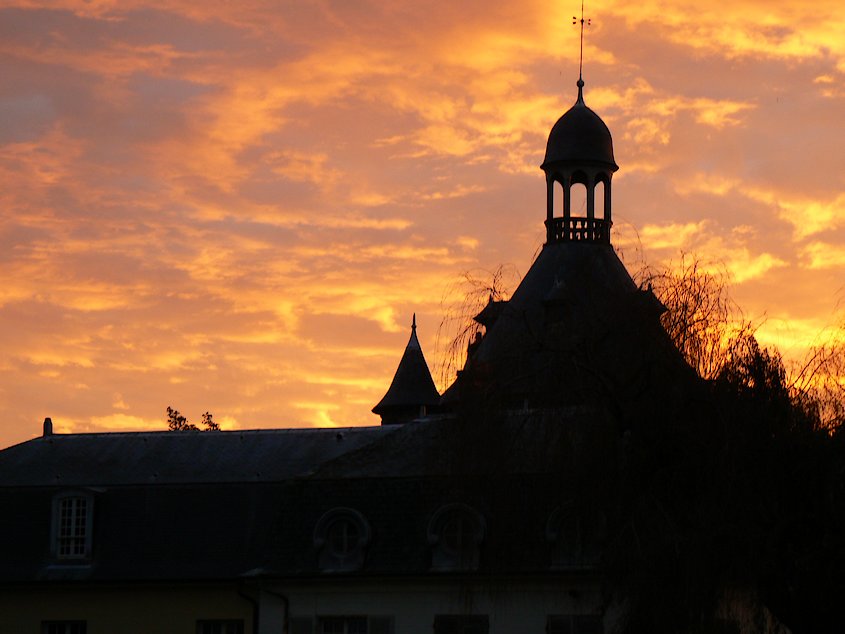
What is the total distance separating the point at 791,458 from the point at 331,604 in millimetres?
13978

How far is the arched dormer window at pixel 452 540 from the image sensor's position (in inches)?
1451

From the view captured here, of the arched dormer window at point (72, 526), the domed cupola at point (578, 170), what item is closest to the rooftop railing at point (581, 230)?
the domed cupola at point (578, 170)

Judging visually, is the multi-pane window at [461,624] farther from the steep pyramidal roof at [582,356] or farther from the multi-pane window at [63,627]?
the multi-pane window at [63,627]

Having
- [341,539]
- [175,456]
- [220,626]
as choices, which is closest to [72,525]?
[175,456]

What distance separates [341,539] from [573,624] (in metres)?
5.66

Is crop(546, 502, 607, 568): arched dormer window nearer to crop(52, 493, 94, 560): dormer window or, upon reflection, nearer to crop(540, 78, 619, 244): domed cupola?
crop(52, 493, 94, 560): dormer window

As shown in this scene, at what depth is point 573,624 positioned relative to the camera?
37.0m

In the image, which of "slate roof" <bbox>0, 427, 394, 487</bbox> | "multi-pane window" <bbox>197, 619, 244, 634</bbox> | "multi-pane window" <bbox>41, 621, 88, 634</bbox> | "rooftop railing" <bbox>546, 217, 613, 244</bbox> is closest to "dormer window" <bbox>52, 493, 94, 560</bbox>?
"slate roof" <bbox>0, 427, 394, 487</bbox>

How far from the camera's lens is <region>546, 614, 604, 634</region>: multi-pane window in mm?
36838

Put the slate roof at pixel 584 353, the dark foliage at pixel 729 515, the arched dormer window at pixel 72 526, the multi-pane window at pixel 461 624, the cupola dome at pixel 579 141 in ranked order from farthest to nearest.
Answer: the cupola dome at pixel 579 141
the arched dormer window at pixel 72 526
the multi-pane window at pixel 461 624
the slate roof at pixel 584 353
the dark foliage at pixel 729 515

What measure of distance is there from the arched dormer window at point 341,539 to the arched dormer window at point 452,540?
1.69 m

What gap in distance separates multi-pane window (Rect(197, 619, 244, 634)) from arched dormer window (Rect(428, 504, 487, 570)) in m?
5.22

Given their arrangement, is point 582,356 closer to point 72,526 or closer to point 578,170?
point 72,526

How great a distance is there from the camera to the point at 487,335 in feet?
100
